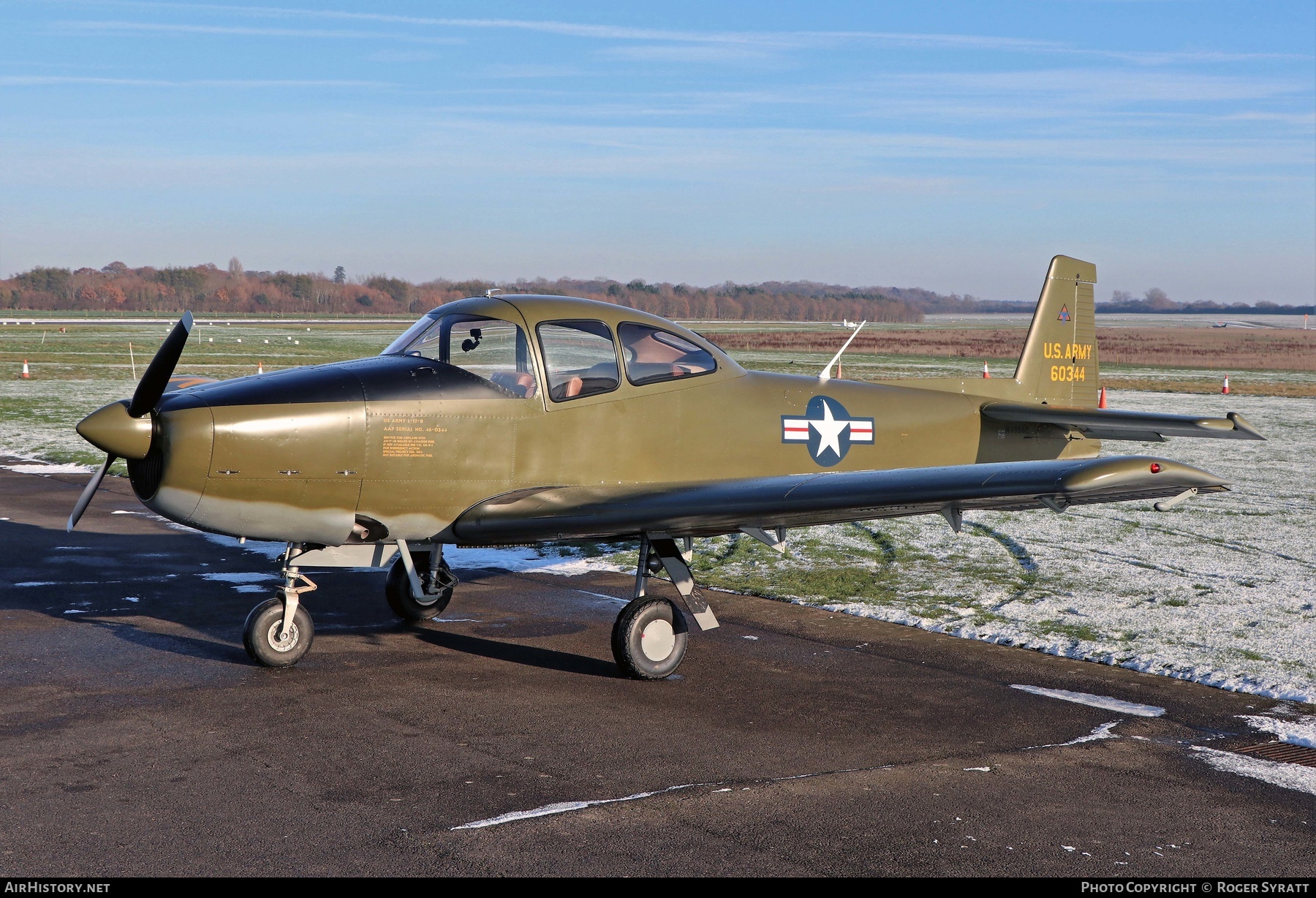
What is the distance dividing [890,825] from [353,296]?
→ 126136 millimetres

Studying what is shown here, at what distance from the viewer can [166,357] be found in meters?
6.56

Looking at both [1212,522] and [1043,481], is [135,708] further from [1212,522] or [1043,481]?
[1212,522]

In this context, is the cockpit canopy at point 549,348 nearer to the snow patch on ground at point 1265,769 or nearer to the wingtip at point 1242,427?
the wingtip at point 1242,427

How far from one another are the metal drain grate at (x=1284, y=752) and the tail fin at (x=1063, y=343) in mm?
5283

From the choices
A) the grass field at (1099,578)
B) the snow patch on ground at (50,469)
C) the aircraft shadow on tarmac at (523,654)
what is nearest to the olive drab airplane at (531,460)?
the aircraft shadow on tarmac at (523,654)

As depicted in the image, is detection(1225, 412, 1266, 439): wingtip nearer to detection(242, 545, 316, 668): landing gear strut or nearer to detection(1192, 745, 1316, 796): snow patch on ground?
detection(1192, 745, 1316, 796): snow patch on ground

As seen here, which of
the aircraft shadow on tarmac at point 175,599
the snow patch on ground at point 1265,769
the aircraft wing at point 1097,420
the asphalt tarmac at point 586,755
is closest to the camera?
the asphalt tarmac at point 586,755

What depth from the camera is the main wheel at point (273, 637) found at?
285 inches

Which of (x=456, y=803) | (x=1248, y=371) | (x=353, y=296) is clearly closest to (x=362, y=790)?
(x=456, y=803)

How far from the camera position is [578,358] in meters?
7.76

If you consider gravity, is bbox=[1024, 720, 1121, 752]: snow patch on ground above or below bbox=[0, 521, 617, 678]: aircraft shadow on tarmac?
above

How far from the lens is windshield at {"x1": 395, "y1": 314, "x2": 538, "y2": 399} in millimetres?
7500

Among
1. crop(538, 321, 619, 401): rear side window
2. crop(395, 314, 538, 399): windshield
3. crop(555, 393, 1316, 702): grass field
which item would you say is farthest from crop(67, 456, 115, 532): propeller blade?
crop(555, 393, 1316, 702): grass field

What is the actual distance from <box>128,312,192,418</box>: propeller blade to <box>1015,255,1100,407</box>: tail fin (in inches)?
291
